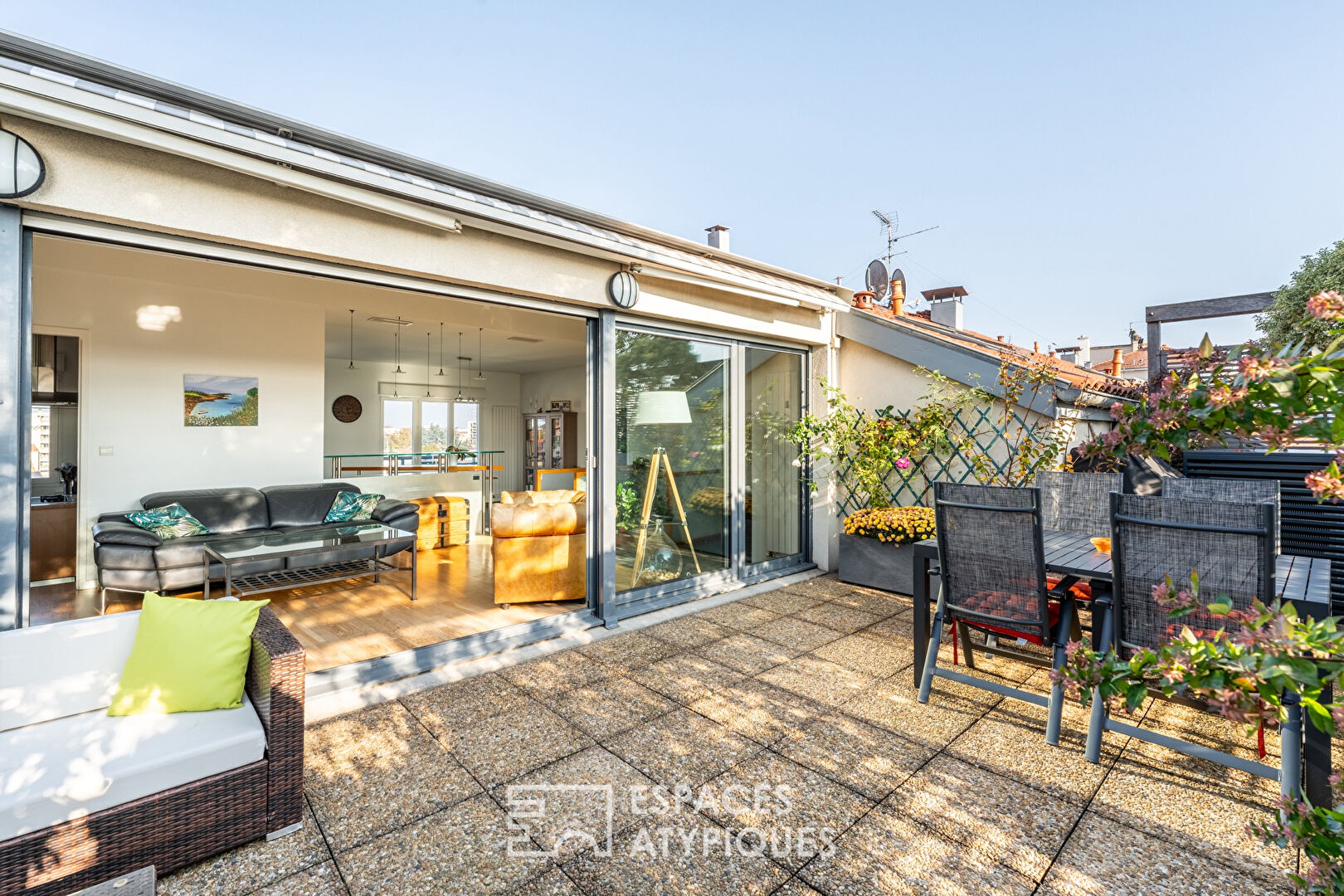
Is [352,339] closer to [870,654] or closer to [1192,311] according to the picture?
[870,654]

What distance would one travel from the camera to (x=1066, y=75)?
235 inches

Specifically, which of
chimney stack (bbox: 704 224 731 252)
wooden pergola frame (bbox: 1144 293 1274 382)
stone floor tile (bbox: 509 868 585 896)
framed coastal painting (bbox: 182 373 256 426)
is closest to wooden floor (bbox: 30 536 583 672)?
framed coastal painting (bbox: 182 373 256 426)

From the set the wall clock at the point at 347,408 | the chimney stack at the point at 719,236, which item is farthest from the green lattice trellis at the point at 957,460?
the wall clock at the point at 347,408

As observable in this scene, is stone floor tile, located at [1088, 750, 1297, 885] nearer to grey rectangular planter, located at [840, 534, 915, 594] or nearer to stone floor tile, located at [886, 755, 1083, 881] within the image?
stone floor tile, located at [886, 755, 1083, 881]

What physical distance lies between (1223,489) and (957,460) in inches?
79.1

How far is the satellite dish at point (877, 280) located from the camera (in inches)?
303

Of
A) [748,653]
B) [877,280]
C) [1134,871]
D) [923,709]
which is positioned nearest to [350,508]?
[748,653]

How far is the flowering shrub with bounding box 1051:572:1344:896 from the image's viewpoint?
65 centimetres

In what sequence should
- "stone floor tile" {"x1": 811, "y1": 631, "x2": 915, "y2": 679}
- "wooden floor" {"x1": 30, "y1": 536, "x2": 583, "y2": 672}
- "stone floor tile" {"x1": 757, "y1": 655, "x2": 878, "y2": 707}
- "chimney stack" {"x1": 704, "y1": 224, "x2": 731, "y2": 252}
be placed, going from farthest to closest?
"chimney stack" {"x1": 704, "y1": 224, "x2": 731, "y2": 252} < "wooden floor" {"x1": 30, "y1": 536, "x2": 583, "y2": 672} < "stone floor tile" {"x1": 811, "y1": 631, "x2": 915, "y2": 679} < "stone floor tile" {"x1": 757, "y1": 655, "x2": 878, "y2": 707}

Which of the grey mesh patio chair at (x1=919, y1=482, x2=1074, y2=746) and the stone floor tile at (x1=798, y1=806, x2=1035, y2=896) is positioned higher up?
the grey mesh patio chair at (x1=919, y1=482, x2=1074, y2=746)

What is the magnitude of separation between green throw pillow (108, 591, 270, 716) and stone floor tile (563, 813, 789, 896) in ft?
4.42

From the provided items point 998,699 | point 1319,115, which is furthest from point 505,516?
point 1319,115

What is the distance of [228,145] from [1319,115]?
8.31 meters

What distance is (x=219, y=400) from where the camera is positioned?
5.73 meters
